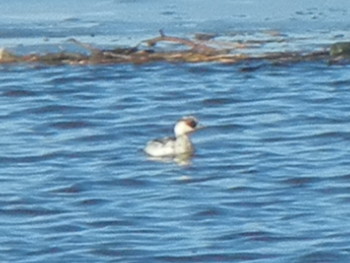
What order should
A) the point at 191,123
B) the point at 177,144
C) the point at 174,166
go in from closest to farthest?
the point at 174,166 → the point at 177,144 → the point at 191,123

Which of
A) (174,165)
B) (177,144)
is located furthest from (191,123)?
(174,165)

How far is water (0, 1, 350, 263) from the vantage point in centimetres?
1076

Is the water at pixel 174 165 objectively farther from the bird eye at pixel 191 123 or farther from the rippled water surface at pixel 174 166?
the bird eye at pixel 191 123

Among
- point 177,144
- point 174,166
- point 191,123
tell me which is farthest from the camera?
point 191,123

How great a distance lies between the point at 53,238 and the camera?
10906 millimetres

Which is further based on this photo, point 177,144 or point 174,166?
point 177,144

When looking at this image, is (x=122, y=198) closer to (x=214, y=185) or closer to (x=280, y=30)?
(x=214, y=185)

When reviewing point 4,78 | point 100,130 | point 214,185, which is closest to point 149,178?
point 214,185

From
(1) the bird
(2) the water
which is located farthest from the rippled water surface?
(1) the bird

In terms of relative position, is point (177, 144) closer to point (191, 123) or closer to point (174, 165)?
point (174, 165)

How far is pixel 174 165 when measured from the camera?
13.3 metres

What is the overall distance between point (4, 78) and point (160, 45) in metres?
1.65

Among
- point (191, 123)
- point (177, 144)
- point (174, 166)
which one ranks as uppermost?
point (191, 123)

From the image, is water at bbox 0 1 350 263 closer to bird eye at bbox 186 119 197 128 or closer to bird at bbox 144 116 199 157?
bird at bbox 144 116 199 157
